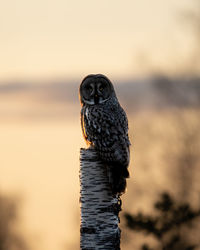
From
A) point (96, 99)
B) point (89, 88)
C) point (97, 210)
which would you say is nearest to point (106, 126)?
point (96, 99)

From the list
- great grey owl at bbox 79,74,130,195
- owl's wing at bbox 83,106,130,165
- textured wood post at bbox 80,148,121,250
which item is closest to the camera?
textured wood post at bbox 80,148,121,250

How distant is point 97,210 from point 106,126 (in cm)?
232

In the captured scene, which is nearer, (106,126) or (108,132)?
(108,132)

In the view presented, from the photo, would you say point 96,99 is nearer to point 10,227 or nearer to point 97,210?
point 97,210

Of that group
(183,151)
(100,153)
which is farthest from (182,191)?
(100,153)

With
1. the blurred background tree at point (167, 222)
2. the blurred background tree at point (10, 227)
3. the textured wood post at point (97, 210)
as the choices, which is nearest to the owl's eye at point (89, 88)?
the textured wood post at point (97, 210)

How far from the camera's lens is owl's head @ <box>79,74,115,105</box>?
15.8 metres

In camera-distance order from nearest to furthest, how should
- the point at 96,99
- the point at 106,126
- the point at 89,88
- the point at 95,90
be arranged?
the point at 106,126 < the point at 96,99 < the point at 95,90 < the point at 89,88

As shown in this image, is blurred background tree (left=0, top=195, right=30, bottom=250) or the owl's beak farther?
blurred background tree (left=0, top=195, right=30, bottom=250)

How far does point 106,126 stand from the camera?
1480cm

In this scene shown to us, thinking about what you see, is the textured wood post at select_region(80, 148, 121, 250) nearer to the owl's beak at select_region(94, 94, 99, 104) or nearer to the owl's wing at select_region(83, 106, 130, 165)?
the owl's wing at select_region(83, 106, 130, 165)

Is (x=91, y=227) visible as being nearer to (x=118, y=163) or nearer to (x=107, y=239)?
(x=107, y=239)

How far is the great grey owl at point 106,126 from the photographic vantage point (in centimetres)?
1355

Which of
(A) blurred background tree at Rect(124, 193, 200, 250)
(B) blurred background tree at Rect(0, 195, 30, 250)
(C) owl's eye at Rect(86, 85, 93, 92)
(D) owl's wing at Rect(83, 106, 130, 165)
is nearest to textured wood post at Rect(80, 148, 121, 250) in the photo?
(D) owl's wing at Rect(83, 106, 130, 165)
